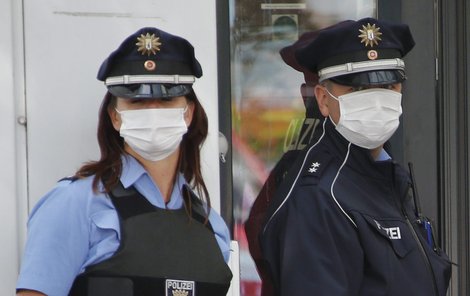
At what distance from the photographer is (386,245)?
2.54m

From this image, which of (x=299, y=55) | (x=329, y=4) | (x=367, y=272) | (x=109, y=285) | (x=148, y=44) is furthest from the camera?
(x=329, y=4)

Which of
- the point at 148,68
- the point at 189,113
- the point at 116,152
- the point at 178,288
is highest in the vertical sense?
the point at 148,68

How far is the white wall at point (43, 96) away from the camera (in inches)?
102

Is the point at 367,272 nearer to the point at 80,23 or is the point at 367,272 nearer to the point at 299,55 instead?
the point at 299,55

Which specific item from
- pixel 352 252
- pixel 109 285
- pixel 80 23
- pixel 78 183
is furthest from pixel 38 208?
pixel 352 252

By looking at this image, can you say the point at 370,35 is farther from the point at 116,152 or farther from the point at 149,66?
the point at 116,152

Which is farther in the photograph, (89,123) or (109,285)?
(89,123)

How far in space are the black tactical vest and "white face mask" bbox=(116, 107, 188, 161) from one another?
0.40 ft

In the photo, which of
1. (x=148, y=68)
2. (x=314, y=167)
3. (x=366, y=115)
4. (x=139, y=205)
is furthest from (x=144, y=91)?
(x=366, y=115)

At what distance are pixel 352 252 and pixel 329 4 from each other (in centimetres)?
138

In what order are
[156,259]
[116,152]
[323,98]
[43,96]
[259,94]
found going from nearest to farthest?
[156,259], [116,152], [43,96], [323,98], [259,94]

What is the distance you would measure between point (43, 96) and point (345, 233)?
985 mm

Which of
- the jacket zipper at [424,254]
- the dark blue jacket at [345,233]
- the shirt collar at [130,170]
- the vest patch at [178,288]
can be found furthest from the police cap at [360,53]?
the vest patch at [178,288]

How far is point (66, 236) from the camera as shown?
2129mm
